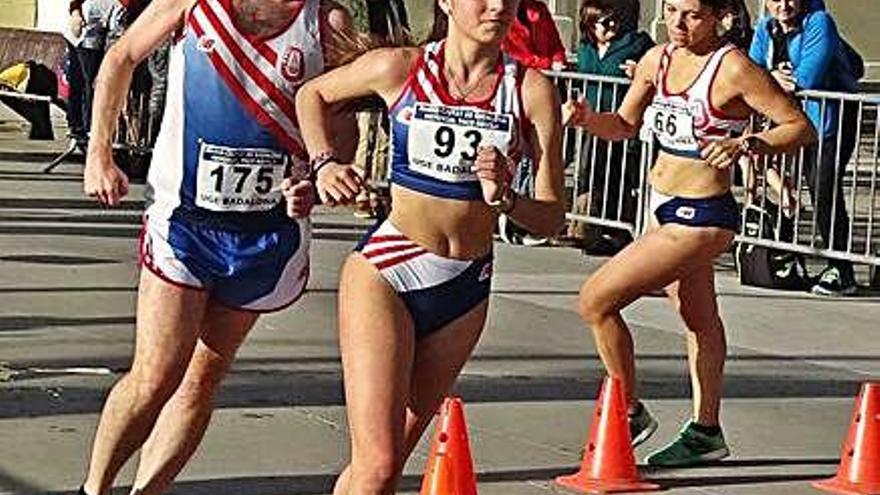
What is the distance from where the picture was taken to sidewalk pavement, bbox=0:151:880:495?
26.1 ft

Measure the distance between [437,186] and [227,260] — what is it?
0.65 meters

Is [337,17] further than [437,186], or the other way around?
[337,17]

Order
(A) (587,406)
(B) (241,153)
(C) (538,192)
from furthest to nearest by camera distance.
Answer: (A) (587,406), (B) (241,153), (C) (538,192)

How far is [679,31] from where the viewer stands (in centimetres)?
796

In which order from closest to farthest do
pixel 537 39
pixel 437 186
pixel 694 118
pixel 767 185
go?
pixel 437 186 → pixel 694 118 → pixel 767 185 → pixel 537 39

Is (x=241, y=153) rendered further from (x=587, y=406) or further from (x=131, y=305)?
(x=131, y=305)

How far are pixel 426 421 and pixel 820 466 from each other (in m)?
3.11

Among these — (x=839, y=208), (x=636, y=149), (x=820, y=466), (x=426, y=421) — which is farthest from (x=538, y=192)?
(x=636, y=149)

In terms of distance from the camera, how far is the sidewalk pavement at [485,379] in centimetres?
797

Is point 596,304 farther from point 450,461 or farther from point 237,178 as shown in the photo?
point 237,178

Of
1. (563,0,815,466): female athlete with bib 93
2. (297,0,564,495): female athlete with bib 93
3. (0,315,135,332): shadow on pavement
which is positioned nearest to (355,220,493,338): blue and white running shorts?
(297,0,564,495): female athlete with bib 93

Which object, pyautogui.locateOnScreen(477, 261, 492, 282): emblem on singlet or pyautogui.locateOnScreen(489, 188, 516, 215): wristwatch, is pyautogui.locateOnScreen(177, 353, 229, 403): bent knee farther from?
pyautogui.locateOnScreen(489, 188, 516, 215): wristwatch

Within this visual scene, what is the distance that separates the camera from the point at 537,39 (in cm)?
1567

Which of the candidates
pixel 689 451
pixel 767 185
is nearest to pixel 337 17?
pixel 689 451
